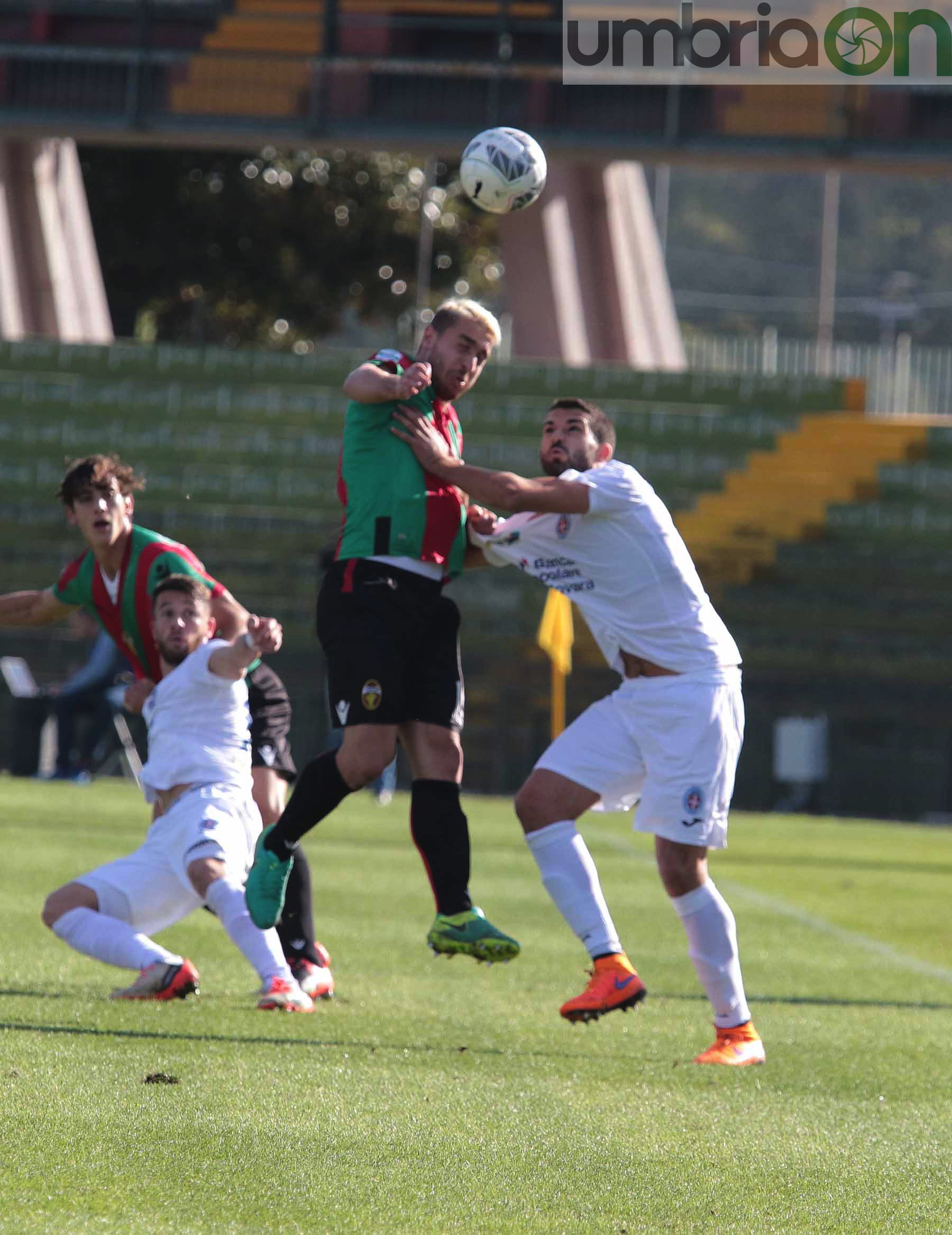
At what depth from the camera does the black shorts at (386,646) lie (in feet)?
19.0

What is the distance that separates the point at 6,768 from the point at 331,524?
5.55 m

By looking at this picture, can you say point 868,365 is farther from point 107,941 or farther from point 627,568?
point 107,941

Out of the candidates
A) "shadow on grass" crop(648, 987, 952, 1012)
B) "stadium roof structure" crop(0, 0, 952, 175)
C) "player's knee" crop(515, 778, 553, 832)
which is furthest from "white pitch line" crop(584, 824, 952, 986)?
"stadium roof structure" crop(0, 0, 952, 175)

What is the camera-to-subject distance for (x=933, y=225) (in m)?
94.9

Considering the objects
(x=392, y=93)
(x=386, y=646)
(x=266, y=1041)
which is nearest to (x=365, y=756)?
(x=386, y=646)

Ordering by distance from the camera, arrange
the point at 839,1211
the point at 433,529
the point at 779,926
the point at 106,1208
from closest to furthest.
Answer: the point at 106,1208 → the point at 839,1211 → the point at 433,529 → the point at 779,926

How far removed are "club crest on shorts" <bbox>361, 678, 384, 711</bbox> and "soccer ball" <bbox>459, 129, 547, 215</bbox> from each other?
1800 mm

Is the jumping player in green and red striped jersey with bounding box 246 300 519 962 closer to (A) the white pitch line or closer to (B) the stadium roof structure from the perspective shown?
(A) the white pitch line

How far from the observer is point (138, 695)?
21.8 feet

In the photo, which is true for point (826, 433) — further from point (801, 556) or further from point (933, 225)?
point (933, 225)

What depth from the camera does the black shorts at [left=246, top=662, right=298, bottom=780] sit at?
6.88 m

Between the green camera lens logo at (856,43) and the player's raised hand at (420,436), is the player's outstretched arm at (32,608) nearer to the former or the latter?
the player's raised hand at (420,436)

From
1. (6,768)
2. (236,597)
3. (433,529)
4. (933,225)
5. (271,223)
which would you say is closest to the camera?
(433,529)

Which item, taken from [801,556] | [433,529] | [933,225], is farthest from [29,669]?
[933,225]
